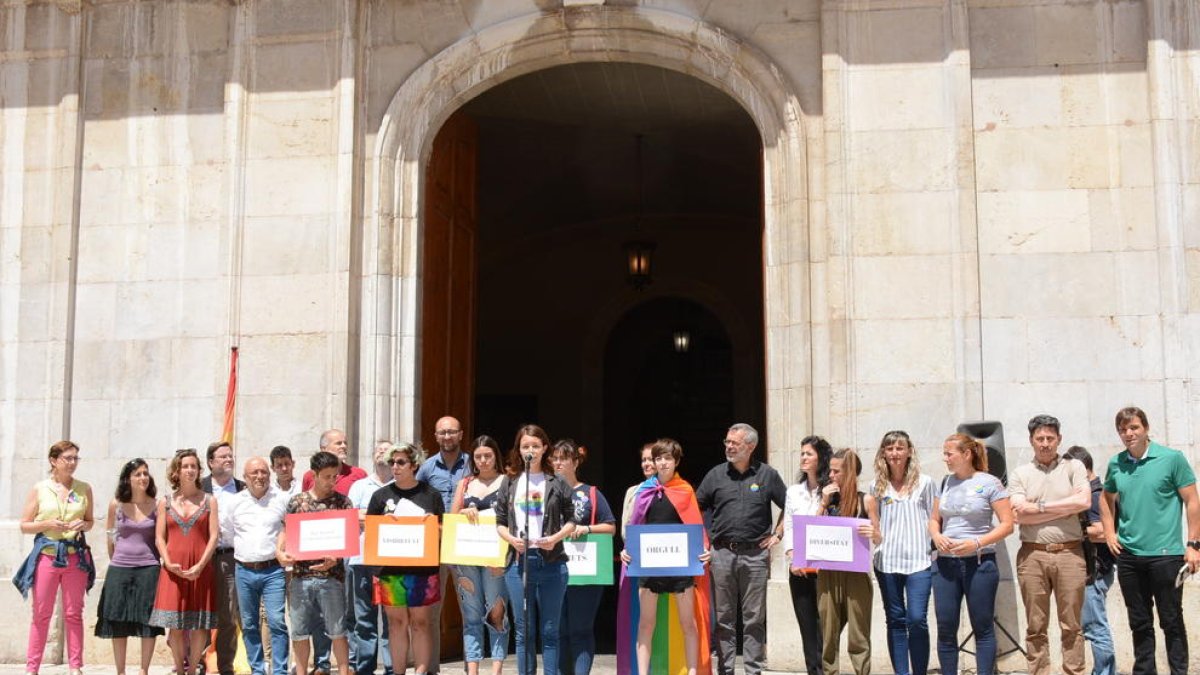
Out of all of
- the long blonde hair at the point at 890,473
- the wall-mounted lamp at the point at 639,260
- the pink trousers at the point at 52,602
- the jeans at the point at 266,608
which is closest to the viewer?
the long blonde hair at the point at 890,473

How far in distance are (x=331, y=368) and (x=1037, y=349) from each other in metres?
5.26

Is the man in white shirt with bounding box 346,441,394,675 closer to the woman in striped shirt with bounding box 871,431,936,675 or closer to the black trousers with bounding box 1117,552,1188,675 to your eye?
the woman in striped shirt with bounding box 871,431,936,675

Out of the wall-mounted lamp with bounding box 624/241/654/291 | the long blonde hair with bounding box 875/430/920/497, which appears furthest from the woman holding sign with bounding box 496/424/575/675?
the wall-mounted lamp with bounding box 624/241/654/291

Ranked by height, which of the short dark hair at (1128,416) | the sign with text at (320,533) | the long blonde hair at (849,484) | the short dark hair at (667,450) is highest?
the short dark hair at (1128,416)

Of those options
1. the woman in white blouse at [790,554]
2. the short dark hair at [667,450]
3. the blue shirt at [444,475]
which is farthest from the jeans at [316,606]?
the woman in white blouse at [790,554]

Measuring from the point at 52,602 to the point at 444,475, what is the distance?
2.85 metres

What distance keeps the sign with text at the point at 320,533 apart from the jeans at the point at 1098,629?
465cm

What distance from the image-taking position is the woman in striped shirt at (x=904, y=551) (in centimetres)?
845

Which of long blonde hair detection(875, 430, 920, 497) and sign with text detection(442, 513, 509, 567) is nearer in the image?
long blonde hair detection(875, 430, 920, 497)

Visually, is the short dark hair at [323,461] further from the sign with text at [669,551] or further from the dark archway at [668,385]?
the dark archway at [668,385]

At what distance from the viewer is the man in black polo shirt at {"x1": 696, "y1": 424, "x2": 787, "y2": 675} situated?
893cm

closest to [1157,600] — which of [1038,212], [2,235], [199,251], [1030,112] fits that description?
[1038,212]

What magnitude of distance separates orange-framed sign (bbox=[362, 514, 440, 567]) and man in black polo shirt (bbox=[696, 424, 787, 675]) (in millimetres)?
1823

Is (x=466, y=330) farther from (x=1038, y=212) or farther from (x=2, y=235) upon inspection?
(x=1038, y=212)
